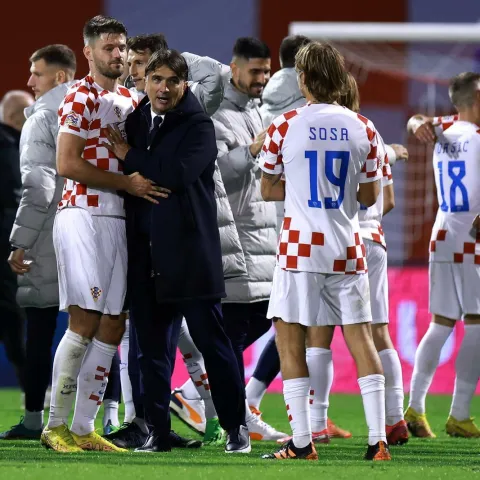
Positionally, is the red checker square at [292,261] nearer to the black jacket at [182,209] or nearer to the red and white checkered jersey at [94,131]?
the black jacket at [182,209]

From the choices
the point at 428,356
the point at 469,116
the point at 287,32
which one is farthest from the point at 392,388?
the point at 287,32

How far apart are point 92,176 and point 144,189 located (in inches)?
8.8

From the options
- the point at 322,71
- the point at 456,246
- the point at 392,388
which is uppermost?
the point at 322,71

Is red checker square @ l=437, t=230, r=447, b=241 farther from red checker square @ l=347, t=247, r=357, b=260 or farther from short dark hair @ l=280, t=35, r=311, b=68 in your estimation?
red checker square @ l=347, t=247, r=357, b=260

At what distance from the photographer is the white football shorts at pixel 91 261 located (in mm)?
5344

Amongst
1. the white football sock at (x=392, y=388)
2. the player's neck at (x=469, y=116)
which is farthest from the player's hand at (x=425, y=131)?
the white football sock at (x=392, y=388)

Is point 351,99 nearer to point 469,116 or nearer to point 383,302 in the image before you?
point 383,302

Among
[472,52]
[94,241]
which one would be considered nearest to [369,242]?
[94,241]

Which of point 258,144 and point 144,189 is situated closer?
point 144,189

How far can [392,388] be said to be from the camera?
629 centimetres

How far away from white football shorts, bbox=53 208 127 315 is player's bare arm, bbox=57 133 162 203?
0.18 metres

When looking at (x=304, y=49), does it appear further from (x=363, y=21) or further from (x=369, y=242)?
(x=363, y=21)

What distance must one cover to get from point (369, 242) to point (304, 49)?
144 centimetres

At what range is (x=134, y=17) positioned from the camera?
16484mm
